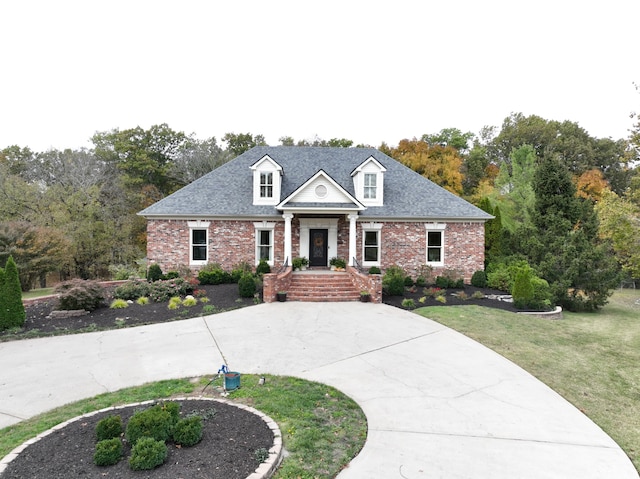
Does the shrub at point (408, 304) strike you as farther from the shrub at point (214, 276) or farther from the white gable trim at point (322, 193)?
the shrub at point (214, 276)

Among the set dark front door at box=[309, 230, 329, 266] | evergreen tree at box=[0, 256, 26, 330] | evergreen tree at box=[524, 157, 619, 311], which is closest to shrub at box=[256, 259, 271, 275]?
dark front door at box=[309, 230, 329, 266]

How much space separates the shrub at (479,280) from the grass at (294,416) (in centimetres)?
1423

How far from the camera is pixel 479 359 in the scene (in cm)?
829

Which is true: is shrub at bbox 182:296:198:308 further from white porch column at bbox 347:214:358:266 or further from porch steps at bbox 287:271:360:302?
white porch column at bbox 347:214:358:266

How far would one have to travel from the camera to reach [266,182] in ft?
63.1

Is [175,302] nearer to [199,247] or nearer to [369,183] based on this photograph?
[199,247]

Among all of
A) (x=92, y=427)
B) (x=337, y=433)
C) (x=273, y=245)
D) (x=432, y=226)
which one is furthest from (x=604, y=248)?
(x=92, y=427)

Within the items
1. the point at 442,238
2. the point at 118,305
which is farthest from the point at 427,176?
the point at 118,305

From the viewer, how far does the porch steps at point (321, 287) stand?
14.6 meters

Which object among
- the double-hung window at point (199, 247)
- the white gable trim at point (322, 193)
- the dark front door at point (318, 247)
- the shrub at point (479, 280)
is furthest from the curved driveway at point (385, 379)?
the shrub at point (479, 280)

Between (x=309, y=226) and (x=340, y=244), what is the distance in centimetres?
187

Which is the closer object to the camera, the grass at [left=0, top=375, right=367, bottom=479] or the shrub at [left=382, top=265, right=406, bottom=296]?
the grass at [left=0, top=375, right=367, bottom=479]

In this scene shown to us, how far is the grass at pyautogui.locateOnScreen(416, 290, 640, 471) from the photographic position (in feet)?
20.0

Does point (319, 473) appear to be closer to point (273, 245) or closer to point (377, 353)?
point (377, 353)
